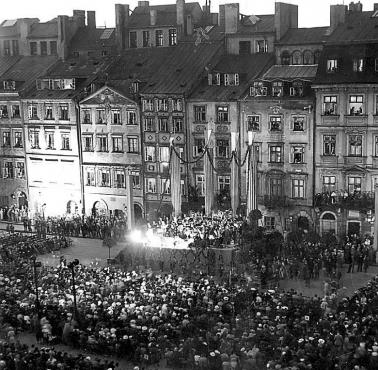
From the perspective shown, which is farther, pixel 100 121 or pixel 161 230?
pixel 100 121

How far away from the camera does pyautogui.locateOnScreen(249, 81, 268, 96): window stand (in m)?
61.2

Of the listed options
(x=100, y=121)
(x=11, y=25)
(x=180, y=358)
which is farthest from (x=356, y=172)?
(x=11, y=25)

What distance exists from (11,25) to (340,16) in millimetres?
38268

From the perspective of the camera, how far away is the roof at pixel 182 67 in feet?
215

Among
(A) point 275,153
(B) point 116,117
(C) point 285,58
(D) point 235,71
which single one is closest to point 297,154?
(A) point 275,153

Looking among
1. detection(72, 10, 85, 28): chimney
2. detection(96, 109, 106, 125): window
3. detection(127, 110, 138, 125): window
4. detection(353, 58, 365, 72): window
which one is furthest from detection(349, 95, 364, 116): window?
detection(72, 10, 85, 28): chimney

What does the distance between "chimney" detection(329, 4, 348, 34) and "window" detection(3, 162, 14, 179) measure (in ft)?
110

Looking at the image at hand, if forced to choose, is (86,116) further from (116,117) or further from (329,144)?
(329,144)

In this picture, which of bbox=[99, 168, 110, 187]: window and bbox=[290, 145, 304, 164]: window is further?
bbox=[99, 168, 110, 187]: window

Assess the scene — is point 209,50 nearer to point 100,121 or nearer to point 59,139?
point 100,121

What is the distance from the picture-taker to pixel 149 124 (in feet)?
219

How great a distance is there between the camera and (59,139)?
71.8 m

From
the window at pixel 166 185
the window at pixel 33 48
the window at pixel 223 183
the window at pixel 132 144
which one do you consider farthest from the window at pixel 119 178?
the window at pixel 33 48

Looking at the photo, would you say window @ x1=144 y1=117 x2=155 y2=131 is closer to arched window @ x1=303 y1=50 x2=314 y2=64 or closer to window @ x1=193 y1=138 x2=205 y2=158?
window @ x1=193 y1=138 x2=205 y2=158
